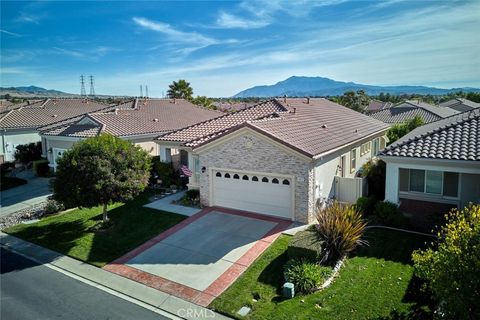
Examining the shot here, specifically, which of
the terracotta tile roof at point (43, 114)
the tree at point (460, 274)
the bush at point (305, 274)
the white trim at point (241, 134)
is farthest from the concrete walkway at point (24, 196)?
the tree at point (460, 274)

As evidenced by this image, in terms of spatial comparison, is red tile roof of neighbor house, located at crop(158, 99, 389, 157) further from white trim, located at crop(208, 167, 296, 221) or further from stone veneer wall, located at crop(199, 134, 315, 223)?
white trim, located at crop(208, 167, 296, 221)

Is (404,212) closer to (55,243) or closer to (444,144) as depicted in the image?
(444,144)

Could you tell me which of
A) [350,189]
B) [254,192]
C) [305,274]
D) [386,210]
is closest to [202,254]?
[305,274]

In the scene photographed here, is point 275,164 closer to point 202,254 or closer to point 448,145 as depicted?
point 202,254

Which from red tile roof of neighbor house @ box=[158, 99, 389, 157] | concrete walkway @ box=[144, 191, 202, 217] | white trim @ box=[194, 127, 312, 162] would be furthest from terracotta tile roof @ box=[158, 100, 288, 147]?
concrete walkway @ box=[144, 191, 202, 217]

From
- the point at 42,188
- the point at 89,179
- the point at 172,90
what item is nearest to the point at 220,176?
the point at 89,179

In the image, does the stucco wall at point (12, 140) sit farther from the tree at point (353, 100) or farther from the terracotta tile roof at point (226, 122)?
the tree at point (353, 100)
